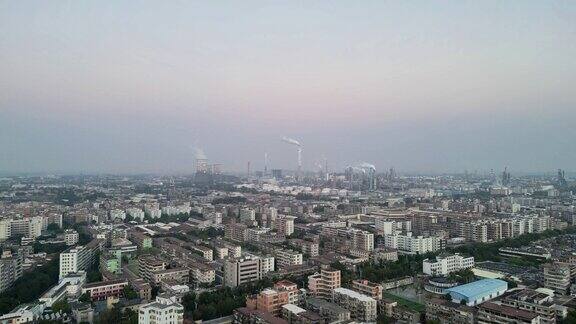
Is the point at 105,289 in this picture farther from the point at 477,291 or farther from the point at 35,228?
the point at 35,228

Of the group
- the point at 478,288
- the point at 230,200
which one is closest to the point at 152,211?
the point at 230,200

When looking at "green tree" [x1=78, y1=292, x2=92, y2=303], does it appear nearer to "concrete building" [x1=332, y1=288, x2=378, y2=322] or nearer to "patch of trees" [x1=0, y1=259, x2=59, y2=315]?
"patch of trees" [x1=0, y1=259, x2=59, y2=315]

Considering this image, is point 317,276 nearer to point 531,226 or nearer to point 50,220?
point 531,226

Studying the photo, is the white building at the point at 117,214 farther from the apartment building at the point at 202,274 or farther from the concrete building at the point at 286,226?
the apartment building at the point at 202,274

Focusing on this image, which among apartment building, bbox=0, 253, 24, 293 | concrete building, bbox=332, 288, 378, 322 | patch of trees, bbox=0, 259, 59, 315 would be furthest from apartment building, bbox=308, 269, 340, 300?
apartment building, bbox=0, 253, 24, 293

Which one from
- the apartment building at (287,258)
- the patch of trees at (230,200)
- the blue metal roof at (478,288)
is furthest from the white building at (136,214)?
the blue metal roof at (478,288)

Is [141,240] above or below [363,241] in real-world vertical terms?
below
